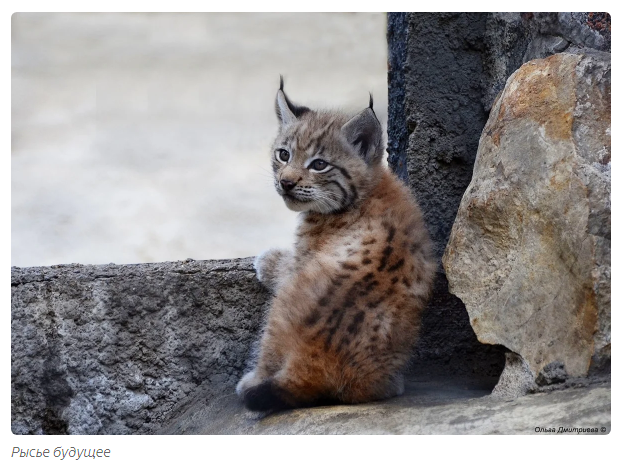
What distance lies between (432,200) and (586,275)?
1484 millimetres

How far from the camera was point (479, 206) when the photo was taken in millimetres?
3945

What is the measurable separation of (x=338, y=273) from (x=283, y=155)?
0.87 meters

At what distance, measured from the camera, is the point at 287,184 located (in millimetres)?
4355

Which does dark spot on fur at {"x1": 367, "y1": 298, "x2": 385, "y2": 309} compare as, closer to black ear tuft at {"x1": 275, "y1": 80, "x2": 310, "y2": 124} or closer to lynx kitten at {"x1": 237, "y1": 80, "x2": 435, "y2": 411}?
lynx kitten at {"x1": 237, "y1": 80, "x2": 435, "y2": 411}

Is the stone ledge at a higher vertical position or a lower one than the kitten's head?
lower

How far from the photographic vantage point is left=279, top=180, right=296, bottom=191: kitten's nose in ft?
14.3

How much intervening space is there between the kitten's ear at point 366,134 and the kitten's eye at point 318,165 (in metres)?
0.19

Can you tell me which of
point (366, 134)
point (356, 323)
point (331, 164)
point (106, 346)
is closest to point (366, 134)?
point (366, 134)

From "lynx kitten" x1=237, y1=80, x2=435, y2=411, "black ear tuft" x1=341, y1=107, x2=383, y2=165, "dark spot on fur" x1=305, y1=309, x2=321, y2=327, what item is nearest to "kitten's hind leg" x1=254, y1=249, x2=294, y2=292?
"lynx kitten" x1=237, y1=80, x2=435, y2=411

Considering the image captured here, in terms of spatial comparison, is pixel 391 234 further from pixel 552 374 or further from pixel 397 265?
pixel 552 374

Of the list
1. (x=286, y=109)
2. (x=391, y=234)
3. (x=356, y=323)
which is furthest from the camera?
(x=286, y=109)

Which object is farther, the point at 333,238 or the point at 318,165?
the point at 318,165

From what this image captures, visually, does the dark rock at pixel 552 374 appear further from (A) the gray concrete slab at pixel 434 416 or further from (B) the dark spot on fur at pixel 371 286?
(B) the dark spot on fur at pixel 371 286

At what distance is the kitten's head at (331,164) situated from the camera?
4387 millimetres
